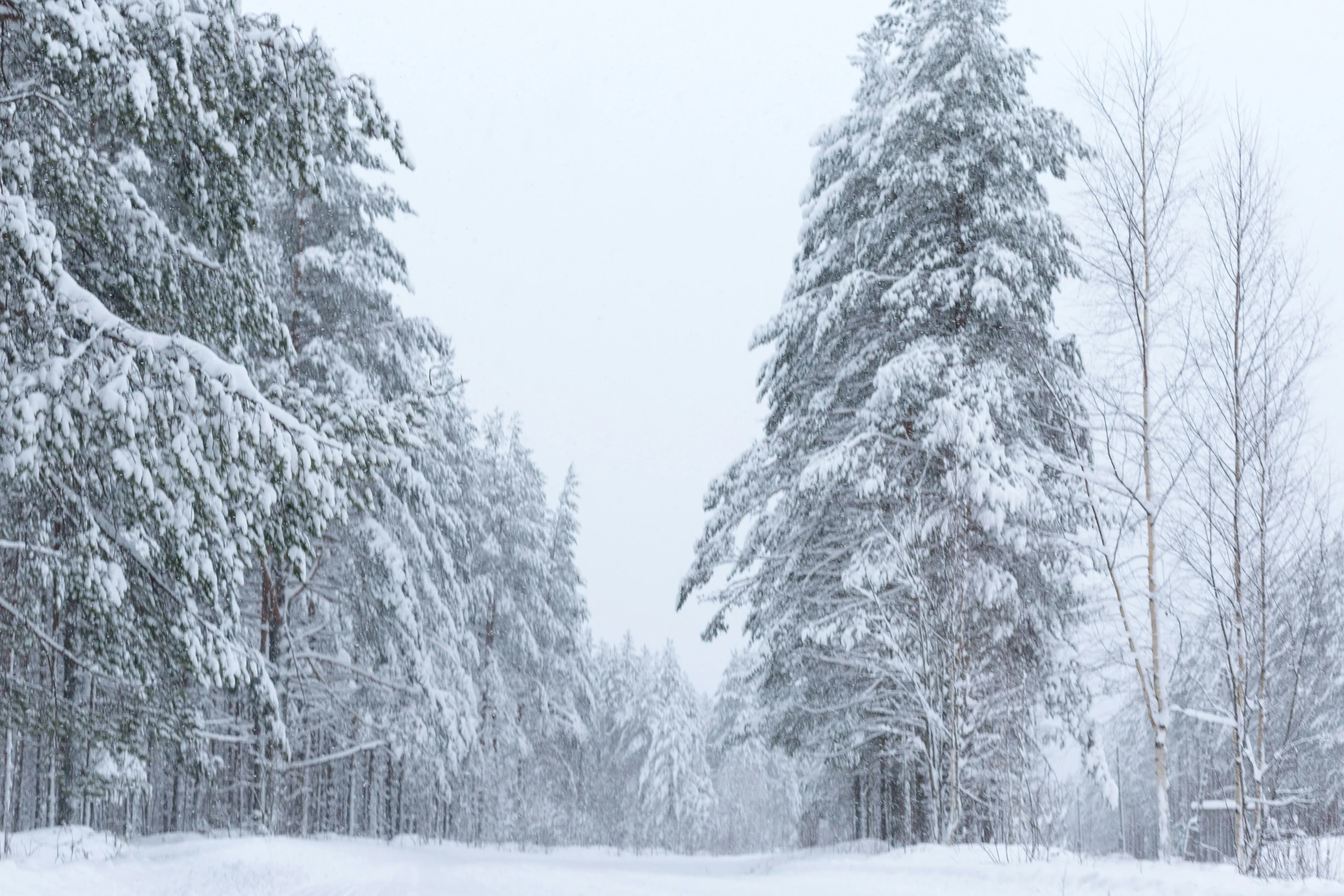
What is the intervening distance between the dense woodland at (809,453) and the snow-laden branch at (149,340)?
0.08ft

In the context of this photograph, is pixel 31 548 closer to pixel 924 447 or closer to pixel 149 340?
pixel 149 340

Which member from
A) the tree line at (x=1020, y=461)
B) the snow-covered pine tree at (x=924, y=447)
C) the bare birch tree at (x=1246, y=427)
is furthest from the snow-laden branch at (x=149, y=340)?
the bare birch tree at (x=1246, y=427)

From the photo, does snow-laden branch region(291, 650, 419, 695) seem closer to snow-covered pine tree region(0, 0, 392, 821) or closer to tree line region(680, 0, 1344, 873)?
tree line region(680, 0, 1344, 873)

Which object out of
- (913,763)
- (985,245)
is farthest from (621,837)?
(985,245)

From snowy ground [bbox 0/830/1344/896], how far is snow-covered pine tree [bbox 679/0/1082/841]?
2665 mm

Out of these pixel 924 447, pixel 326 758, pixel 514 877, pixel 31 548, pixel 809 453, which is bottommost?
pixel 514 877

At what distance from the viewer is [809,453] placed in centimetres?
1497

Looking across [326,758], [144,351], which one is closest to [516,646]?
[326,758]

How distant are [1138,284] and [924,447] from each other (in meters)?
3.49

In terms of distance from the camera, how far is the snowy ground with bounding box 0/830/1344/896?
6164mm

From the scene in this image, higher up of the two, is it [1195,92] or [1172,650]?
[1195,92]

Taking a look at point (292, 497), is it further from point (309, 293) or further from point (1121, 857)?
point (309, 293)

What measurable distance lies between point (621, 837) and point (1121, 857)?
84.1ft

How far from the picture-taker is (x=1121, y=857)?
27.1ft
